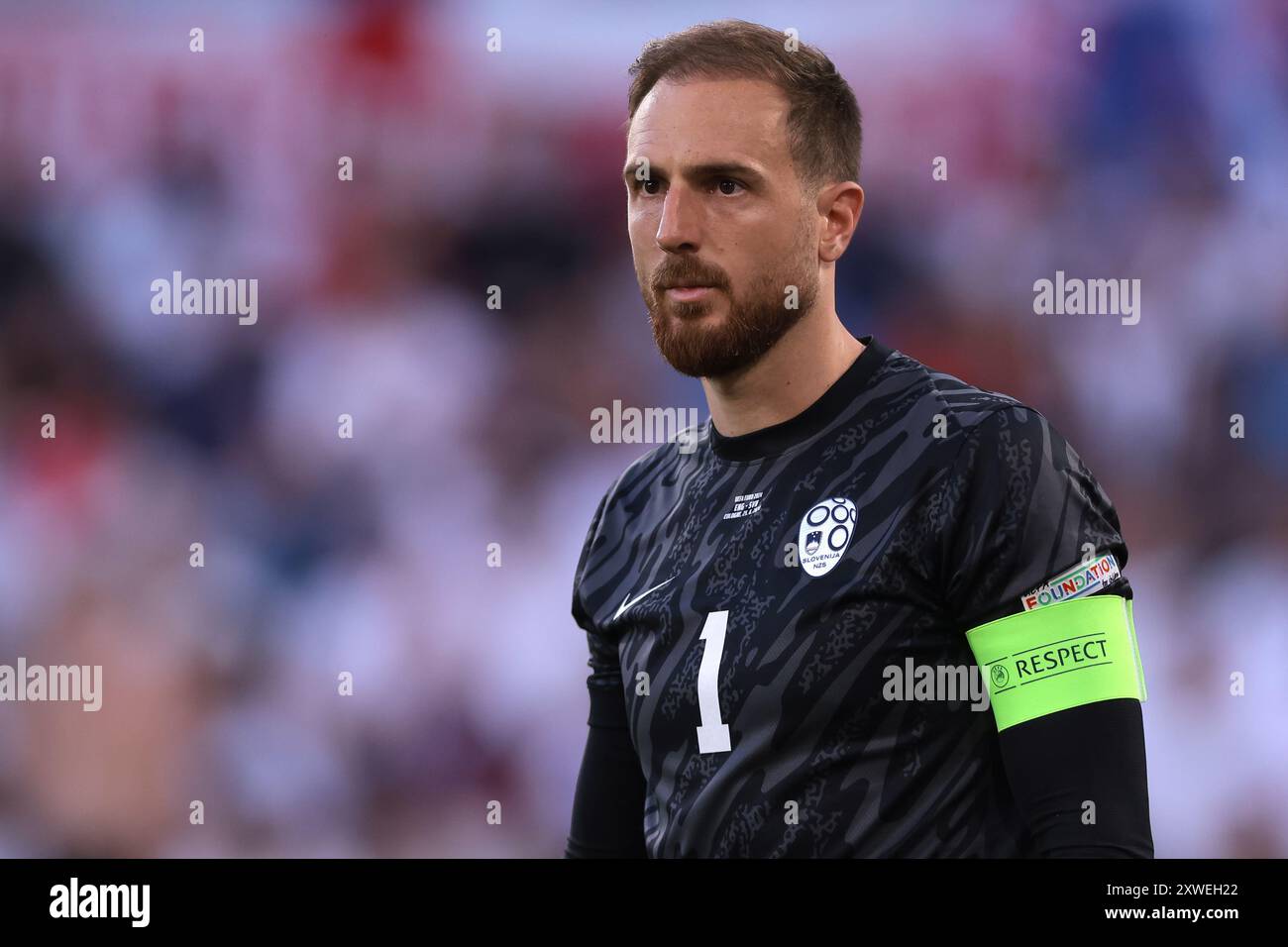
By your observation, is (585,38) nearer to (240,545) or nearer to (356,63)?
(356,63)

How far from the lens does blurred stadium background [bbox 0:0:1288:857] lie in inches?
148

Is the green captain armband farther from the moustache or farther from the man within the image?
the moustache

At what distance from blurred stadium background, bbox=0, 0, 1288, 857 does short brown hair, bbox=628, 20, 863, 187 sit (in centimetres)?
226

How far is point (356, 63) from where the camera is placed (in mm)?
4238

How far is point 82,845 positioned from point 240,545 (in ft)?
3.06

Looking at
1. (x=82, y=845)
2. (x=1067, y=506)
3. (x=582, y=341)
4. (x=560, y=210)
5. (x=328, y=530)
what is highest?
(x=560, y=210)

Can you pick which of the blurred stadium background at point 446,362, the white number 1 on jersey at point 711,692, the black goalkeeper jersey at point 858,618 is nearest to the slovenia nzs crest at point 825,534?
the black goalkeeper jersey at point 858,618

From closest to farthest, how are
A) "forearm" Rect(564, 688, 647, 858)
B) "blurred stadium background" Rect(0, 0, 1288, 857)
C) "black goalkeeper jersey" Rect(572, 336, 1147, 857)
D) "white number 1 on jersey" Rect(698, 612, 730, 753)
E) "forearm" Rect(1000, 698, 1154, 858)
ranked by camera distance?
"forearm" Rect(1000, 698, 1154, 858), "black goalkeeper jersey" Rect(572, 336, 1147, 857), "white number 1 on jersey" Rect(698, 612, 730, 753), "forearm" Rect(564, 688, 647, 858), "blurred stadium background" Rect(0, 0, 1288, 857)

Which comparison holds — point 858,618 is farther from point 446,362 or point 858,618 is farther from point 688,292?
point 446,362

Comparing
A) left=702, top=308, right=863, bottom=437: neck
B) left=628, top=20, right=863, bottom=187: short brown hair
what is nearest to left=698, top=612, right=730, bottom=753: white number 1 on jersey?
left=702, top=308, right=863, bottom=437: neck

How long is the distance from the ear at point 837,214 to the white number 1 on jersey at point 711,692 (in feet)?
1.56

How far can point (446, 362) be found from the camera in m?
4.08

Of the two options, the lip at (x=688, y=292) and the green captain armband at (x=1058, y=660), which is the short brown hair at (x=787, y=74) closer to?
the lip at (x=688, y=292)

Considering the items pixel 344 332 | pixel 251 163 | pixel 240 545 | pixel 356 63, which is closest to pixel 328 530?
pixel 240 545
